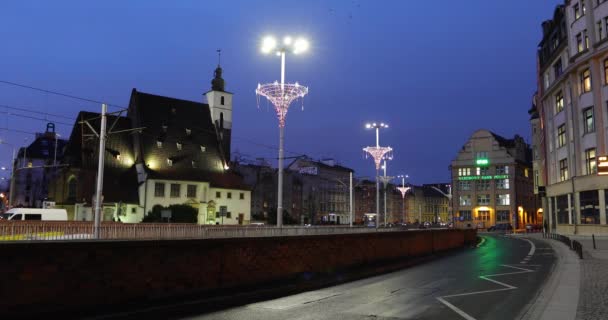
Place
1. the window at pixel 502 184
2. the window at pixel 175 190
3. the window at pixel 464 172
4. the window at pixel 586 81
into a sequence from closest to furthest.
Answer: the window at pixel 586 81 → the window at pixel 175 190 → the window at pixel 502 184 → the window at pixel 464 172

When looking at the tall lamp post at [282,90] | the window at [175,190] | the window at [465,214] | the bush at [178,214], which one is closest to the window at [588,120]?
the tall lamp post at [282,90]

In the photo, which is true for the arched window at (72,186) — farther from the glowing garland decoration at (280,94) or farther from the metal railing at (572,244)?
the metal railing at (572,244)

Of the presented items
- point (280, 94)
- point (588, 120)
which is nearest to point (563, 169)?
point (588, 120)

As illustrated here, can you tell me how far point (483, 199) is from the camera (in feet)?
353

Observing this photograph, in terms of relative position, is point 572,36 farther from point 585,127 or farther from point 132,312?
point 132,312

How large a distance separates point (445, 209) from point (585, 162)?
116 meters

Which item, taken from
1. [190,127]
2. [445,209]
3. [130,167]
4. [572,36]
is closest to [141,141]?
[130,167]

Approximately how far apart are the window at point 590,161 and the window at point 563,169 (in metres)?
6.01

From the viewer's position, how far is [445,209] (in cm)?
16188

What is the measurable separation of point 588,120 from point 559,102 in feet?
29.9

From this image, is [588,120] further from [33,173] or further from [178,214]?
[33,173]

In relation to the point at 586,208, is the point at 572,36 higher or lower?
higher

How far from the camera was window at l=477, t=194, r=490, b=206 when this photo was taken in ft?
351

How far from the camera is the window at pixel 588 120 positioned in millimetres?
47859
